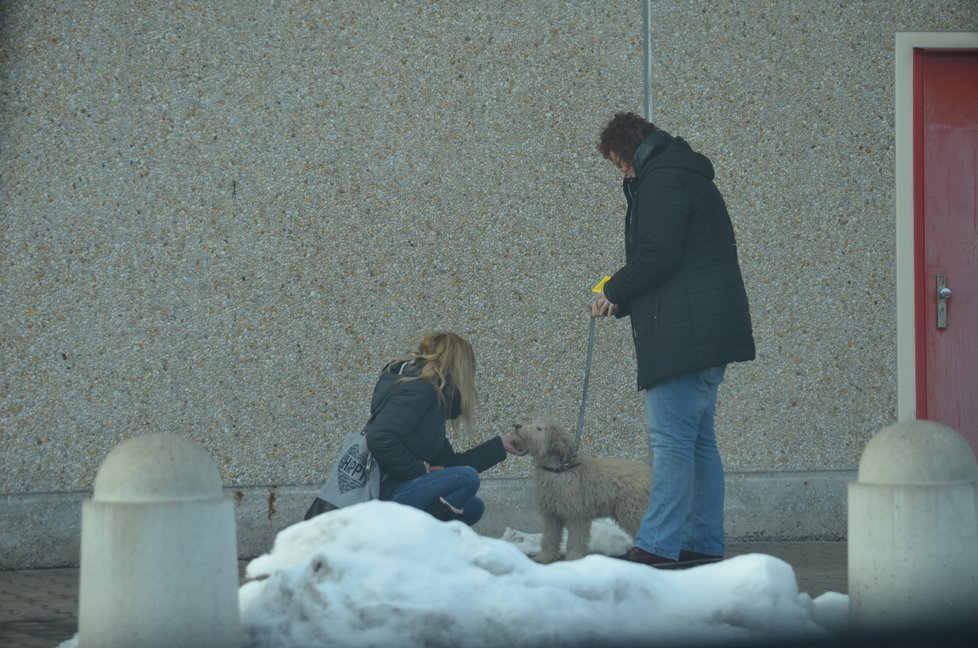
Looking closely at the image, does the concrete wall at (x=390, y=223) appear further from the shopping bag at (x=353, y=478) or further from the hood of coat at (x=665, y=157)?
the hood of coat at (x=665, y=157)

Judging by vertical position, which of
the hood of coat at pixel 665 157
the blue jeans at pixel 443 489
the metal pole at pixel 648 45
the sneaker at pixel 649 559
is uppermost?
the metal pole at pixel 648 45

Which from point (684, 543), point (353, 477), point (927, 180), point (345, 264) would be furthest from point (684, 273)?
point (927, 180)

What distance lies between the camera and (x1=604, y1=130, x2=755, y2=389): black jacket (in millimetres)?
5699

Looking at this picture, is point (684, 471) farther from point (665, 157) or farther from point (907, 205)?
point (907, 205)

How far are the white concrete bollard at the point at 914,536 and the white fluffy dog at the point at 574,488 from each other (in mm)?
2211

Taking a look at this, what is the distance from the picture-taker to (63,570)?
6.80m

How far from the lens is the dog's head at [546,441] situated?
252 inches

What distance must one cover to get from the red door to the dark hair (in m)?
2.55

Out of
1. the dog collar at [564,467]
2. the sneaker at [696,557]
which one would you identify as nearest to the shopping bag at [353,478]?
the dog collar at [564,467]

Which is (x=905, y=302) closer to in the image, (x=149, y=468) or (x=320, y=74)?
(x=320, y=74)

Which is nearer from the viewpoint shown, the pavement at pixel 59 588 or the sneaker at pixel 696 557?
the pavement at pixel 59 588

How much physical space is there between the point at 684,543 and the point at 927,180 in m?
3.13

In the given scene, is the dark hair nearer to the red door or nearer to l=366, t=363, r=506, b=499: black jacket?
l=366, t=363, r=506, b=499: black jacket

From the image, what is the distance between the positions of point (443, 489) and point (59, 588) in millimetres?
1840
